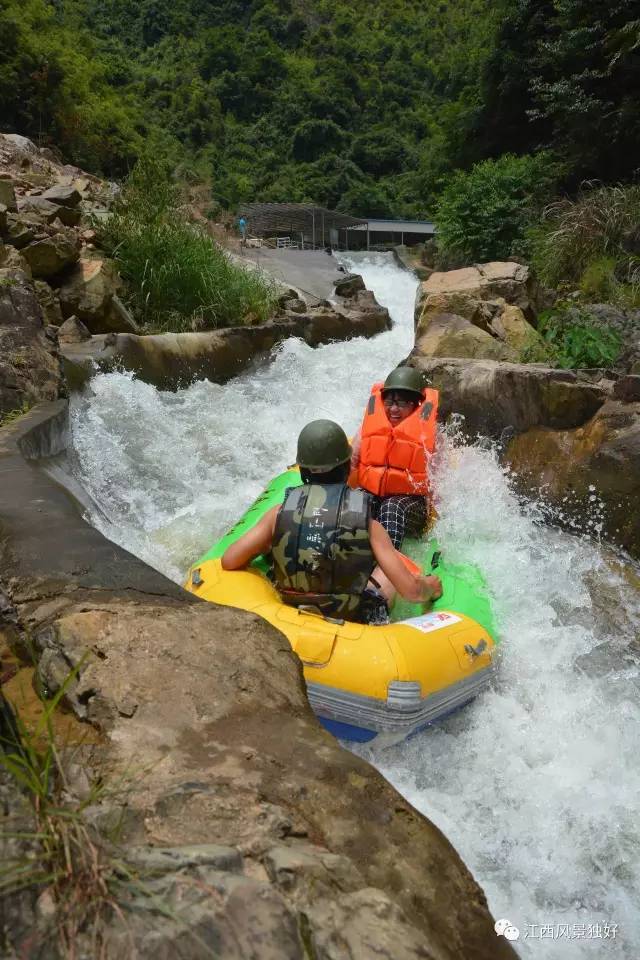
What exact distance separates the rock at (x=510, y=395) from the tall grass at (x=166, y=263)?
3366 millimetres

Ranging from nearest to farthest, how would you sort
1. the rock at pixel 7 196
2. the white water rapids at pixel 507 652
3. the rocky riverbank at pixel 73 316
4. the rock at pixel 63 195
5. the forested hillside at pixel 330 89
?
the white water rapids at pixel 507 652 < the rocky riverbank at pixel 73 316 < the rock at pixel 7 196 < the rock at pixel 63 195 < the forested hillside at pixel 330 89

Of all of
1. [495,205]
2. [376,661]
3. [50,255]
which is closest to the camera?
[376,661]

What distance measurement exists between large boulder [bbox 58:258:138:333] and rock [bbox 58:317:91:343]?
0.81 feet

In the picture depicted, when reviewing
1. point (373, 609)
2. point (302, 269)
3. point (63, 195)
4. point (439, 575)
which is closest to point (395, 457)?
point (439, 575)

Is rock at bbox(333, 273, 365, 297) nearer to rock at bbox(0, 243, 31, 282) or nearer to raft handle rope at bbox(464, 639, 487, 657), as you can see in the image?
rock at bbox(0, 243, 31, 282)

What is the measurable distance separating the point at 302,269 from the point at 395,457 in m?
13.8

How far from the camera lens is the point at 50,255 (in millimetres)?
6500

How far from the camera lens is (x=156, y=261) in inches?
310

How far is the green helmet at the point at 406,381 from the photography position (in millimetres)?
4547

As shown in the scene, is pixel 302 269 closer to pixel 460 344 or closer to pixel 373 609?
pixel 460 344

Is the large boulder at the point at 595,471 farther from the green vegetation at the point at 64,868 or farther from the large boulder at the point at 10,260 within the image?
the large boulder at the point at 10,260

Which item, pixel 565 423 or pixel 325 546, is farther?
pixel 565 423

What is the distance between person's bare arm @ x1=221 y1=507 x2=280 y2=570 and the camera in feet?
9.86

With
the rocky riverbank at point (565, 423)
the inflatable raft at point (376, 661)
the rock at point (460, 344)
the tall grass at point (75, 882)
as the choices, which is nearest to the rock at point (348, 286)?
the rock at point (460, 344)
